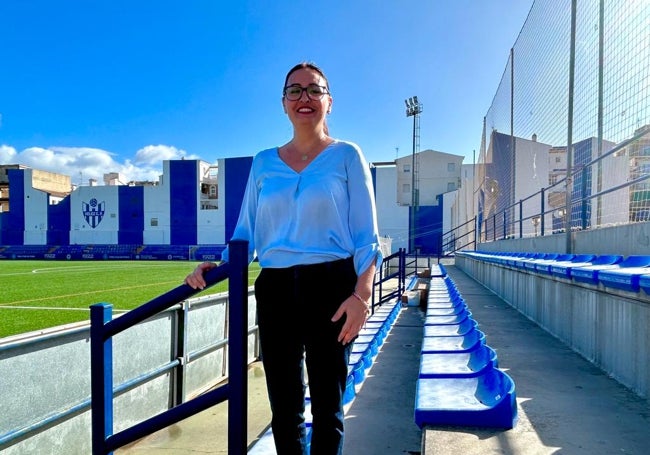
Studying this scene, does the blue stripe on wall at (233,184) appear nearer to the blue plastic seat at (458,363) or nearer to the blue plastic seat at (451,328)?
the blue plastic seat at (451,328)

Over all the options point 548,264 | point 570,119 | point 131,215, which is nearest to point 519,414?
point 548,264

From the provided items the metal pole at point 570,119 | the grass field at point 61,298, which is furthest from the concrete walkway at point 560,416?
the grass field at point 61,298

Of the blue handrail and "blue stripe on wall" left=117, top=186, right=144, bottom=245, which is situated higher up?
"blue stripe on wall" left=117, top=186, right=144, bottom=245

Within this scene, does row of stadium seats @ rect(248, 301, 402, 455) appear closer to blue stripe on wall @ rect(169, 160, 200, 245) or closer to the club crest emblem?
blue stripe on wall @ rect(169, 160, 200, 245)

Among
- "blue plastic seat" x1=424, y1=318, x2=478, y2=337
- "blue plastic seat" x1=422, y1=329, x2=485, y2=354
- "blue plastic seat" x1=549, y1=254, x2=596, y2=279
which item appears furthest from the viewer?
"blue plastic seat" x1=424, y1=318, x2=478, y2=337

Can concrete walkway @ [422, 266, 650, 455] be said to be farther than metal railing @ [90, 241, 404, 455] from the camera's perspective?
Yes

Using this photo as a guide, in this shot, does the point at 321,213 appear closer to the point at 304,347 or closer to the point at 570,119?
the point at 304,347

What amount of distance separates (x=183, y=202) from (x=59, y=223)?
11.4m

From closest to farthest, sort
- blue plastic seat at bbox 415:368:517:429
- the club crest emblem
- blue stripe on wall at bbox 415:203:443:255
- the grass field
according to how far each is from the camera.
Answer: blue plastic seat at bbox 415:368:517:429, the grass field, blue stripe on wall at bbox 415:203:443:255, the club crest emblem

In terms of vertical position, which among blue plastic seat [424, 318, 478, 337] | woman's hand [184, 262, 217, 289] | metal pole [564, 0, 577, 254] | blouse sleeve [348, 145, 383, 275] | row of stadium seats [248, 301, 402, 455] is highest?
metal pole [564, 0, 577, 254]

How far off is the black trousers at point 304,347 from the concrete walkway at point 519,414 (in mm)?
534

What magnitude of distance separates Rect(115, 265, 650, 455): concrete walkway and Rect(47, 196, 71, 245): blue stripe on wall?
1577 inches

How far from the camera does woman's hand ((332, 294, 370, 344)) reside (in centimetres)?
128

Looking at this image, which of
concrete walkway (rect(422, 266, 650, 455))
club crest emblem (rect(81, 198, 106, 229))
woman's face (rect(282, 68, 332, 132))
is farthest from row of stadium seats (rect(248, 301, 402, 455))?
club crest emblem (rect(81, 198, 106, 229))
